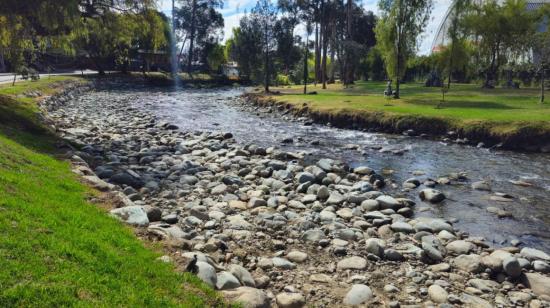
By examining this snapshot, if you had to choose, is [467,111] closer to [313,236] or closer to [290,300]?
[313,236]

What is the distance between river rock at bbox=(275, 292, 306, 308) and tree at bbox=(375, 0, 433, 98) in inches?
1160

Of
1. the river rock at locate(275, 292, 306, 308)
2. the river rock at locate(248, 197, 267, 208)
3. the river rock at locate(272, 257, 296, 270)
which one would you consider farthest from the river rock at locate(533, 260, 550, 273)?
the river rock at locate(248, 197, 267, 208)

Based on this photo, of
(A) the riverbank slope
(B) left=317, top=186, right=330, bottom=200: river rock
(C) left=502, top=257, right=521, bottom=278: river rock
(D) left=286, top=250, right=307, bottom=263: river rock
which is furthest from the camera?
(A) the riverbank slope

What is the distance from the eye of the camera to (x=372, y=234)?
8984 millimetres

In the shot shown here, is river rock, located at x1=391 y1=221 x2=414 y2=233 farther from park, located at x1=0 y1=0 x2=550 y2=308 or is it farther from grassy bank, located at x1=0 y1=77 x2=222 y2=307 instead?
grassy bank, located at x1=0 y1=77 x2=222 y2=307

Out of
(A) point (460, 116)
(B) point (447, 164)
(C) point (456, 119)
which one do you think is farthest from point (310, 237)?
(A) point (460, 116)

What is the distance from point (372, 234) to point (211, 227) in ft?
11.3

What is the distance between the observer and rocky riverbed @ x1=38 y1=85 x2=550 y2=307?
6.44 m

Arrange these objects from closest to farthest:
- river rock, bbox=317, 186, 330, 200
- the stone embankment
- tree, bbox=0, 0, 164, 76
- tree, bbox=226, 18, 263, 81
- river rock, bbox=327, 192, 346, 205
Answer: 1. river rock, bbox=327, 192, 346, 205
2. river rock, bbox=317, 186, 330, 200
3. tree, bbox=0, 0, 164, 76
4. the stone embankment
5. tree, bbox=226, 18, 263, 81

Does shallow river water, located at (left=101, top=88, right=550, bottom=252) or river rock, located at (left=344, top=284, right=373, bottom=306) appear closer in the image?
river rock, located at (left=344, top=284, right=373, bottom=306)

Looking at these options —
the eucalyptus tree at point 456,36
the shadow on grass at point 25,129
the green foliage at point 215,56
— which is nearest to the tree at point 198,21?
the green foliage at point 215,56

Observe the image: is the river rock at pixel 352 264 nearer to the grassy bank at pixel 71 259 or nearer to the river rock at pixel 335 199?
the grassy bank at pixel 71 259

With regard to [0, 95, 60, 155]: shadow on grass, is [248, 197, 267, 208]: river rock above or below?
below

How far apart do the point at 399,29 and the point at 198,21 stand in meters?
50.6
